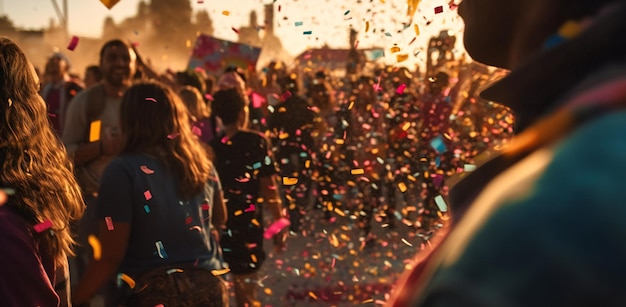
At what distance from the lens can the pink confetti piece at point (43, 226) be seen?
244cm

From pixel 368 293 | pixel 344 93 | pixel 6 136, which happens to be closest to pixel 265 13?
pixel 368 293

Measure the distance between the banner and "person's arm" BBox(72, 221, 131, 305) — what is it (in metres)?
8.51

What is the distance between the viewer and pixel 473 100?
875cm

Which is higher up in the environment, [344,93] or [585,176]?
[585,176]

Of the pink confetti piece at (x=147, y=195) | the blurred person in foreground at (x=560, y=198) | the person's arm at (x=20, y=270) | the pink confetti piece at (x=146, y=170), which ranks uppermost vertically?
the blurred person in foreground at (x=560, y=198)

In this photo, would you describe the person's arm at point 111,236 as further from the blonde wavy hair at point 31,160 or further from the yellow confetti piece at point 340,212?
the yellow confetti piece at point 340,212

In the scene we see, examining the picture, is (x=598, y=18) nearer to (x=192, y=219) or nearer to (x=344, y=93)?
(x=192, y=219)

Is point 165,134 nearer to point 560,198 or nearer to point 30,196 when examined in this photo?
point 30,196

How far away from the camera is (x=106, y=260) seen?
3.66 meters

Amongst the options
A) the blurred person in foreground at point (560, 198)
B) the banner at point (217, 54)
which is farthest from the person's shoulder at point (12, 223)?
the banner at point (217, 54)

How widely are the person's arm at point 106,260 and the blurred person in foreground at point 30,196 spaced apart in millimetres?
741

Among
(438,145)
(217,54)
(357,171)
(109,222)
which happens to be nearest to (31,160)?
(109,222)

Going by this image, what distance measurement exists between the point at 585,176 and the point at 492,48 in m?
0.58

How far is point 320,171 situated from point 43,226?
6935 millimetres
